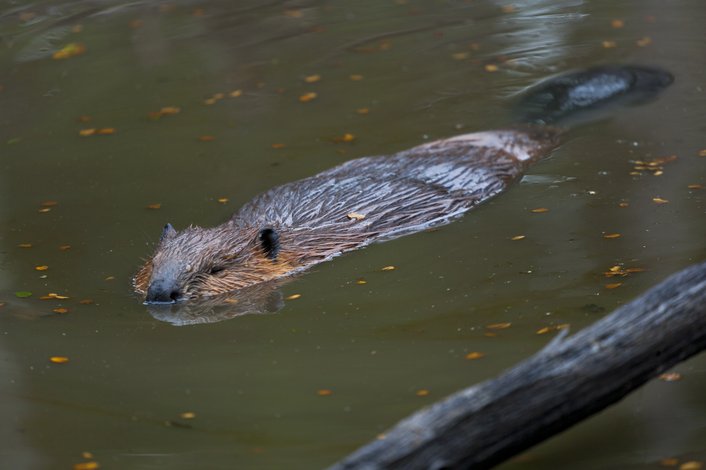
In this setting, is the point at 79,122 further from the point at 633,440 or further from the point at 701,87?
the point at 633,440

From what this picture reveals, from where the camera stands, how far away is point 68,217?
915cm

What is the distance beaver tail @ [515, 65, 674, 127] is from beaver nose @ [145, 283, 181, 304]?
4282 millimetres

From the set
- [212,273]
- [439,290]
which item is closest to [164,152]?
[212,273]

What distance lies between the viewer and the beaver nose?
7.35 meters

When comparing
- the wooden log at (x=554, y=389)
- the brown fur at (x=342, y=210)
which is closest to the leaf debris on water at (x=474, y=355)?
the wooden log at (x=554, y=389)

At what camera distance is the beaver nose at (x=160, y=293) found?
7.35m

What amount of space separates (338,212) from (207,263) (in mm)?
1271

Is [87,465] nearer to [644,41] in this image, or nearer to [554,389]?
[554,389]

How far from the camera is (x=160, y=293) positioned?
289 inches

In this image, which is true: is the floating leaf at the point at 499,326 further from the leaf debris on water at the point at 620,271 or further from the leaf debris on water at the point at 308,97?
the leaf debris on water at the point at 308,97

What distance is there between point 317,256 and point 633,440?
3.43 meters

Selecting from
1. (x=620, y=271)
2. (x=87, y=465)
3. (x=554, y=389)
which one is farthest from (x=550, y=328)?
(x=87, y=465)

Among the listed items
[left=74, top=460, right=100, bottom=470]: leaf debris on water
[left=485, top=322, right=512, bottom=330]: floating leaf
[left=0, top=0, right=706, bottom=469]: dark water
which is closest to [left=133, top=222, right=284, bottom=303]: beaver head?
[left=0, top=0, right=706, bottom=469]: dark water

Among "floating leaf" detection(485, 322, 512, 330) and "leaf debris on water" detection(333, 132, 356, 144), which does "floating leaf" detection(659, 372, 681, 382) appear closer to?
"floating leaf" detection(485, 322, 512, 330)
